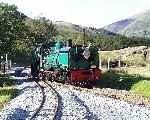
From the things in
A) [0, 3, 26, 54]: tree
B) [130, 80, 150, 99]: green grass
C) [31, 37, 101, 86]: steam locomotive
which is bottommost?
[130, 80, 150, 99]: green grass

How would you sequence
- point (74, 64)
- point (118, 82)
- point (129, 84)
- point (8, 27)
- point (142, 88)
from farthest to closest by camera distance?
point (8, 27), point (118, 82), point (74, 64), point (129, 84), point (142, 88)

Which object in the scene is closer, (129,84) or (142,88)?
(142,88)

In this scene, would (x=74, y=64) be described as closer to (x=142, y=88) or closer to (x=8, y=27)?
(x=142, y=88)

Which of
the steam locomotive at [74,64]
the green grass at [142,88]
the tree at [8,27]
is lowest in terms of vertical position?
the green grass at [142,88]

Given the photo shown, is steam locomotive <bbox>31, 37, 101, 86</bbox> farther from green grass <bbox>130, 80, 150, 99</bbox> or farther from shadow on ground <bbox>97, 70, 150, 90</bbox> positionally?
green grass <bbox>130, 80, 150, 99</bbox>

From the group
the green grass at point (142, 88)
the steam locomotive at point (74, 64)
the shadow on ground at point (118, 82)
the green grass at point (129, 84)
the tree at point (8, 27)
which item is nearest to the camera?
the green grass at point (142, 88)

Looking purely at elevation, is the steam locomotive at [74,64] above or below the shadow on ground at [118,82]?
above

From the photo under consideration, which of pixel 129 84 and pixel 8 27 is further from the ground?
pixel 8 27

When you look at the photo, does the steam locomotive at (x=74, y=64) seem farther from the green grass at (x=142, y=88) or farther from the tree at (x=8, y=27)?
the tree at (x=8, y=27)

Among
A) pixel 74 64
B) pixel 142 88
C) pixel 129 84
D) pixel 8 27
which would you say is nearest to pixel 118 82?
pixel 129 84

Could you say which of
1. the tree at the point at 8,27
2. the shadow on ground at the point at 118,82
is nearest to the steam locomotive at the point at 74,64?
the shadow on ground at the point at 118,82

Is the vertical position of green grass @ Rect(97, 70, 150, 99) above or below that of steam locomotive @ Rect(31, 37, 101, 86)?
below

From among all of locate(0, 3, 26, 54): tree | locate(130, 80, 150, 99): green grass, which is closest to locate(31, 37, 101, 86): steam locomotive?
locate(130, 80, 150, 99): green grass

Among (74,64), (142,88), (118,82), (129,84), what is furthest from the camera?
(118,82)
